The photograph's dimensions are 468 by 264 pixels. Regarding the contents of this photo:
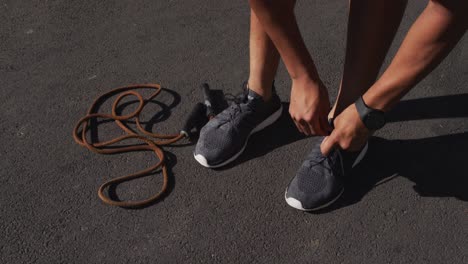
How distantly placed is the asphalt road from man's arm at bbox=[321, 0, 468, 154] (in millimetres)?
417

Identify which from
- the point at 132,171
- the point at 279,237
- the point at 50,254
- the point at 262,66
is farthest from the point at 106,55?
the point at 279,237

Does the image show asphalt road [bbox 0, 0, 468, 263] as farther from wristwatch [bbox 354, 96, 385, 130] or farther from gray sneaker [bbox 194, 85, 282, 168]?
wristwatch [bbox 354, 96, 385, 130]

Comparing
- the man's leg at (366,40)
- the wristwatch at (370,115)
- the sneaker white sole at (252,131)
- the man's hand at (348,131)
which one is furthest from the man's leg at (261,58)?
the wristwatch at (370,115)

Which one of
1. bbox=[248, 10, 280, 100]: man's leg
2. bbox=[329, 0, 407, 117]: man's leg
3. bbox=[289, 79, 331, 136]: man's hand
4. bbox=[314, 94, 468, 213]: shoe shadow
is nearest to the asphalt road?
bbox=[314, 94, 468, 213]: shoe shadow

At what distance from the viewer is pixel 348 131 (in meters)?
1.68

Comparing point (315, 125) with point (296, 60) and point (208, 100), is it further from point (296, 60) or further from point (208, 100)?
point (208, 100)

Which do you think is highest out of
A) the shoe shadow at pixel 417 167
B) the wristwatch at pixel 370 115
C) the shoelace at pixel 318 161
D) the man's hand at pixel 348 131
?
the wristwatch at pixel 370 115

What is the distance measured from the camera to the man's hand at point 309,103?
1.60 meters

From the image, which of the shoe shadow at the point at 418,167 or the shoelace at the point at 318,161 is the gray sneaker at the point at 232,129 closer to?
the shoelace at the point at 318,161

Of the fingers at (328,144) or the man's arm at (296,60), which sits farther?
the fingers at (328,144)

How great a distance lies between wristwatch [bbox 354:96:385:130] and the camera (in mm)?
1606

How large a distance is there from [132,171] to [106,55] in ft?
2.62

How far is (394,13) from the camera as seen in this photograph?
1.78 m

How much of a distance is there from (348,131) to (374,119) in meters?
0.10
